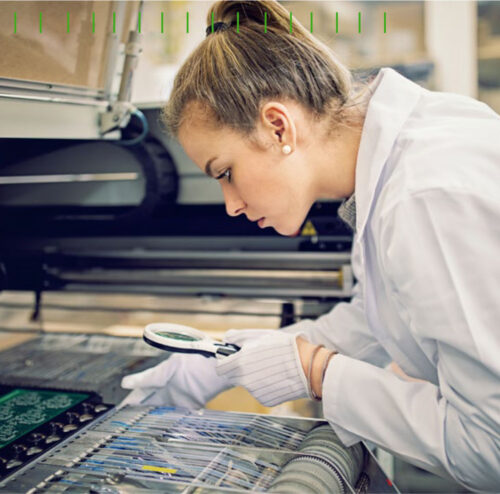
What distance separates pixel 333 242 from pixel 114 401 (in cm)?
77

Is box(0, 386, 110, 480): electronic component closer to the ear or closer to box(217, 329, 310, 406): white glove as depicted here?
box(217, 329, 310, 406): white glove

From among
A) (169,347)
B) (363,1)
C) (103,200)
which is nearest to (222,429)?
(169,347)

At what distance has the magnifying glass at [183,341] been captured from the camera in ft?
3.57

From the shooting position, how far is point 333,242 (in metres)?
1.58

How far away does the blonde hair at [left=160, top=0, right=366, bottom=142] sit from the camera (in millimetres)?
1030

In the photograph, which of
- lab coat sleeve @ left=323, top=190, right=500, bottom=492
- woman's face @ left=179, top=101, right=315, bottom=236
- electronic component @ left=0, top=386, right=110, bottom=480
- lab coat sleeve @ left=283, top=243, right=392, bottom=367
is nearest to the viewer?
lab coat sleeve @ left=323, top=190, right=500, bottom=492

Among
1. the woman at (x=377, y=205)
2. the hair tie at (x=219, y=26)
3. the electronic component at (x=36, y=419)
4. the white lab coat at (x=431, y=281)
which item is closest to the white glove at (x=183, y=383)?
the woman at (x=377, y=205)

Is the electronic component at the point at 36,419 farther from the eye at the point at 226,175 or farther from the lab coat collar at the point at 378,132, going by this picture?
the lab coat collar at the point at 378,132

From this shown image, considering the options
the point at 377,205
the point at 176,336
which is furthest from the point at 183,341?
the point at 377,205

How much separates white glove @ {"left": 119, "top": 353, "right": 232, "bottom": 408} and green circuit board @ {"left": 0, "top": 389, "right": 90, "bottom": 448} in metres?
0.17

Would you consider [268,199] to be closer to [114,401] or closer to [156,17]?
[114,401]

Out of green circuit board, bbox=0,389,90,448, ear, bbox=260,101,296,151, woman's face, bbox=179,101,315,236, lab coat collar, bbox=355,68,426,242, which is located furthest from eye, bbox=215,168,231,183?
green circuit board, bbox=0,389,90,448

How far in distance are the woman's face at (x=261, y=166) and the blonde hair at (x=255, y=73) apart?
0.09 feet

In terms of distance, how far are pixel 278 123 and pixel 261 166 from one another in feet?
0.32
